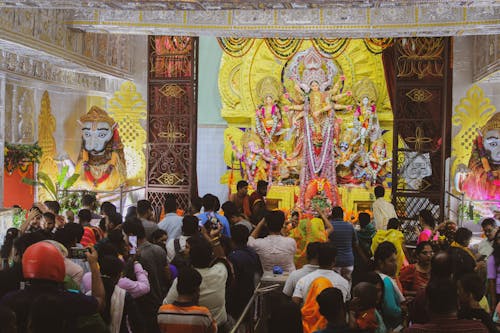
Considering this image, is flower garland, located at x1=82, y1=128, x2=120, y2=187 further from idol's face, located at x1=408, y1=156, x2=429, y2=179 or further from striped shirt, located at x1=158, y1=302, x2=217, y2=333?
striped shirt, located at x1=158, y1=302, x2=217, y2=333

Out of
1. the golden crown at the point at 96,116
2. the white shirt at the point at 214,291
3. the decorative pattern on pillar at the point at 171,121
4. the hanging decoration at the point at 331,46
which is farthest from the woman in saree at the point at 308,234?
the hanging decoration at the point at 331,46

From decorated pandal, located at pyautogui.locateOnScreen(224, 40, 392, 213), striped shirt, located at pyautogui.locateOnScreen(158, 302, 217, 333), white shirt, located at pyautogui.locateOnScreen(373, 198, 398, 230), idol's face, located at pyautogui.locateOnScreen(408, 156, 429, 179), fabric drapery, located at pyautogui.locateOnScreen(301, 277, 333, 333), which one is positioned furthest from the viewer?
decorated pandal, located at pyautogui.locateOnScreen(224, 40, 392, 213)

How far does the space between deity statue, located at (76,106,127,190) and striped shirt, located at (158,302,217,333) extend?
34.9 feet

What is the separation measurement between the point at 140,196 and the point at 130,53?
322 centimetres

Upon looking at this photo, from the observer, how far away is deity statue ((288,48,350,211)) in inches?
620

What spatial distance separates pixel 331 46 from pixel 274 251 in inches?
429

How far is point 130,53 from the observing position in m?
16.5

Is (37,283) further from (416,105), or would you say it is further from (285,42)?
(285,42)

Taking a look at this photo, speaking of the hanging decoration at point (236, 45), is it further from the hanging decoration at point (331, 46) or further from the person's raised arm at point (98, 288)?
the person's raised arm at point (98, 288)

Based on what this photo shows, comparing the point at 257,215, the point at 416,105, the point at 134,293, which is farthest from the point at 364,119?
the point at 134,293

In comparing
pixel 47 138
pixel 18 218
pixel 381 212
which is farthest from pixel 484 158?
pixel 18 218

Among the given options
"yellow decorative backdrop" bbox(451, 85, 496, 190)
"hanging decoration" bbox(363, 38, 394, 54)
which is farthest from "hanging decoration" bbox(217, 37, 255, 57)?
"yellow decorative backdrop" bbox(451, 85, 496, 190)

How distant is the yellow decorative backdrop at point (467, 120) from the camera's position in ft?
50.4

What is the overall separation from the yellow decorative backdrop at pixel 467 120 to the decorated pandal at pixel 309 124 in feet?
4.89
